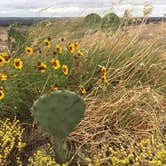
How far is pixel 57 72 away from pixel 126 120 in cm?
107

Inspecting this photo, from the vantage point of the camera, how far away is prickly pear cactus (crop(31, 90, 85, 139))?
4020 millimetres

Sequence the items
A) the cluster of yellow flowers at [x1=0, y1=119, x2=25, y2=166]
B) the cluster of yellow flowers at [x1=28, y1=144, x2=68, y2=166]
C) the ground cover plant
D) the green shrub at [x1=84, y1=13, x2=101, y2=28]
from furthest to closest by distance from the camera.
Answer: the green shrub at [x1=84, y1=13, x2=101, y2=28], the ground cover plant, the cluster of yellow flowers at [x1=0, y1=119, x2=25, y2=166], the cluster of yellow flowers at [x1=28, y1=144, x2=68, y2=166]

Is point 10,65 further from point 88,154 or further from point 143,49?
point 143,49

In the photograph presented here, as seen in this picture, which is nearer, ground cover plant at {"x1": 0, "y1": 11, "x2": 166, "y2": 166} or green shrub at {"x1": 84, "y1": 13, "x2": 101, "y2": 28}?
ground cover plant at {"x1": 0, "y1": 11, "x2": 166, "y2": 166}

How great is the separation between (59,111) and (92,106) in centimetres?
108

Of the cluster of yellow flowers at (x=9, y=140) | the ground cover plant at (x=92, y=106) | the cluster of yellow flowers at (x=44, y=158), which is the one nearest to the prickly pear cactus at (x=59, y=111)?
the ground cover plant at (x=92, y=106)

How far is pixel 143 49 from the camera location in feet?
21.9

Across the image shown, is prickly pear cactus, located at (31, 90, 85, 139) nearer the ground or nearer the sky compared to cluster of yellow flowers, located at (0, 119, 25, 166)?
nearer the sky

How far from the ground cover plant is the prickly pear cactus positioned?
9cm

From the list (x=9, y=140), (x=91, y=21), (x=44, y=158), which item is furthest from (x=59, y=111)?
(x=91, y=21)

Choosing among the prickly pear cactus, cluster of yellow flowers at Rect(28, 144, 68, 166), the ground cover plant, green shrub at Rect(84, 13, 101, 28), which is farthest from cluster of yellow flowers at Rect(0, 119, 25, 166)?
green shrub at Rect(84, 13, 101, 28)

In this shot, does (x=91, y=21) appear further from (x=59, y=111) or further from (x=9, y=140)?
(x=59, y=111)

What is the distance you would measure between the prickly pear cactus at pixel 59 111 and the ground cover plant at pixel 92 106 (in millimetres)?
93

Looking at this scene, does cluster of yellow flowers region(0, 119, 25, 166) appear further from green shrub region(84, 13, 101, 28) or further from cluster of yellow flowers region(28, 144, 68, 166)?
green shrub region(84, 13, 101, 28)
